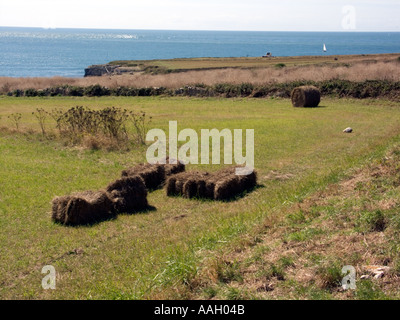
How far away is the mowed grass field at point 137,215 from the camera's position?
28.1ft

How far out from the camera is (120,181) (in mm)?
14102

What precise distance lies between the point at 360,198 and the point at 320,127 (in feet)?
56.8

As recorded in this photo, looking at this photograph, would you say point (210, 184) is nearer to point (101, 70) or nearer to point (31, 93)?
point (31, 93)

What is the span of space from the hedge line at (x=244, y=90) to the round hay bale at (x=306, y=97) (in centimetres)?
522

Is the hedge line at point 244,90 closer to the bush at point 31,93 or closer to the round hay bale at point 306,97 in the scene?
the bush at point 31,93

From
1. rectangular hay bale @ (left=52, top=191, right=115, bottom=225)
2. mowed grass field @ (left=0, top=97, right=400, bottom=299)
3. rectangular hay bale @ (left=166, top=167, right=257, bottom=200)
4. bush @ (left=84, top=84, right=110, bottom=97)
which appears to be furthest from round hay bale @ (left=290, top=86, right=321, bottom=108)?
rectangular hay bale @ (left=52, top=191, right=115, bottom=225)

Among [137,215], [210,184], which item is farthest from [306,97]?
[137,215]

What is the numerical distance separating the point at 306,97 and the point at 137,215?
24.9 metres

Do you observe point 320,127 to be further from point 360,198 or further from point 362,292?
point 362,292

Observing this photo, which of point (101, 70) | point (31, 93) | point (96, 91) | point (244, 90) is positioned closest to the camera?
point (244, 90)

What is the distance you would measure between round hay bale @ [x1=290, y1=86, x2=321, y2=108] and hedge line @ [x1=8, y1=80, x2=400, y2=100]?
522 cm

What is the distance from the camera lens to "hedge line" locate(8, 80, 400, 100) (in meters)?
38.8

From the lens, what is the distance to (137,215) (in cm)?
1320

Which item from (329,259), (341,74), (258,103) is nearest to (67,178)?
(329,259)
